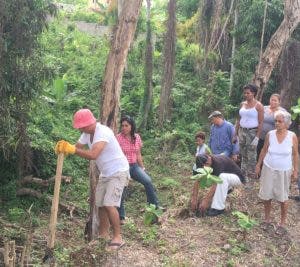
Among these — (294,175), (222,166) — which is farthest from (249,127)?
(294,175)

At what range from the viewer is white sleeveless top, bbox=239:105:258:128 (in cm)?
802

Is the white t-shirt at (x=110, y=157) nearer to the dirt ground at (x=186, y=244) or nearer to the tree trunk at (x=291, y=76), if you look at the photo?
the dirt ground at (x=186, y=244)

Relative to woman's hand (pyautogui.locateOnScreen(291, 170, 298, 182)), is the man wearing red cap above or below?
above

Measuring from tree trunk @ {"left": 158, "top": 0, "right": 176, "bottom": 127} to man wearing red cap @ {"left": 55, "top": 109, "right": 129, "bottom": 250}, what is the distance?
23.5 ft

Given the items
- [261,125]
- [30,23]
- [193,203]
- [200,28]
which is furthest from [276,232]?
[200,28]

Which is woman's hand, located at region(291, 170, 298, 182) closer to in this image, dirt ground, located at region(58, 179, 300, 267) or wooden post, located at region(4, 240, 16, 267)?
dirt ground, located at region(58, 179, 300, 267)

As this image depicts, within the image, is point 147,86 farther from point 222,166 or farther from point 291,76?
point 222,166

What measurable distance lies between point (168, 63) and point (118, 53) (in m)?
6.69

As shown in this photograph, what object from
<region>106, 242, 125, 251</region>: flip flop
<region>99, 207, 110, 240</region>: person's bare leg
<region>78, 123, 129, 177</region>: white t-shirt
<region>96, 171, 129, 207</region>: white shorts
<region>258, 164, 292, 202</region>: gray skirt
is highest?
<region>78, 123, 129, 177</region>: white t-shirt

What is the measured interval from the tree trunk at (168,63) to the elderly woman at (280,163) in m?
6.07

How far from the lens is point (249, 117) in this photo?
809cm

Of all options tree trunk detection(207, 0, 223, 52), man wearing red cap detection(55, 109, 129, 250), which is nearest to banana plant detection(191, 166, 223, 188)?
man wearing red cap detection(55, 109, 129, 250)

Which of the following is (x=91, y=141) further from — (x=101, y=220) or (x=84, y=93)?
(x=84, y=93)

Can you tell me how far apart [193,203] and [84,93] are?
8518mm
